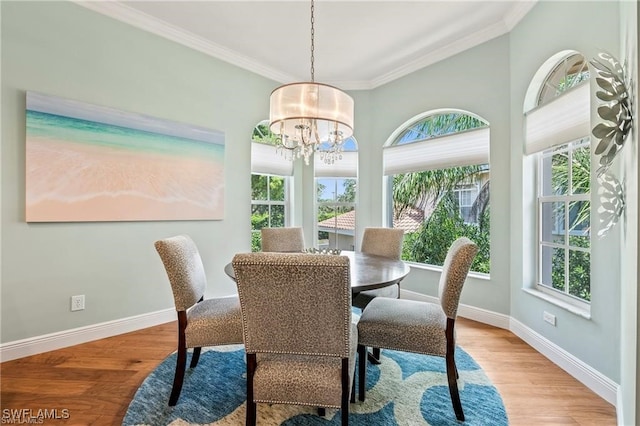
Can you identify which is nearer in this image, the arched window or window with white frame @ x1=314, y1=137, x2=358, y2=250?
the arched window

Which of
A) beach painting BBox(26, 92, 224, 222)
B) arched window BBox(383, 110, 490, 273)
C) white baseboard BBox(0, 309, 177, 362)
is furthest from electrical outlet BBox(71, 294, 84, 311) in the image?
arched window BBox(383, 110, 490, 273)

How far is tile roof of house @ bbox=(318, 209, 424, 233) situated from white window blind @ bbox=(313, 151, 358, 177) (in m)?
0.56

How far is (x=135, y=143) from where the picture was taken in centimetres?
275

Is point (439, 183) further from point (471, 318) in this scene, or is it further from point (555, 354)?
point (555, 354)

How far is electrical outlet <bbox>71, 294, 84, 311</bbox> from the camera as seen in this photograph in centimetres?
247

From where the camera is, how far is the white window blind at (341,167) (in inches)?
163

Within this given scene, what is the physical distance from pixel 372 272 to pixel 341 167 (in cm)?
246

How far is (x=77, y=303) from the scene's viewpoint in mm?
2490

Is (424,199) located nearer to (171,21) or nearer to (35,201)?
(171,21)

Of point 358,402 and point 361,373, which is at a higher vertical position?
point 361,373

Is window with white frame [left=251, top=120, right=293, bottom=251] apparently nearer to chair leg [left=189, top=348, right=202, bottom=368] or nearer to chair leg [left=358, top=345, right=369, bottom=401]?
chair leg [left=189, top=348, right=202, bottom=368]

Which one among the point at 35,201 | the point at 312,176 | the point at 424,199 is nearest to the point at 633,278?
the point at 424,199

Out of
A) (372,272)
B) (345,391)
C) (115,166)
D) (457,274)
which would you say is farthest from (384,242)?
(115,166)

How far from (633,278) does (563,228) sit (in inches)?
53.2
